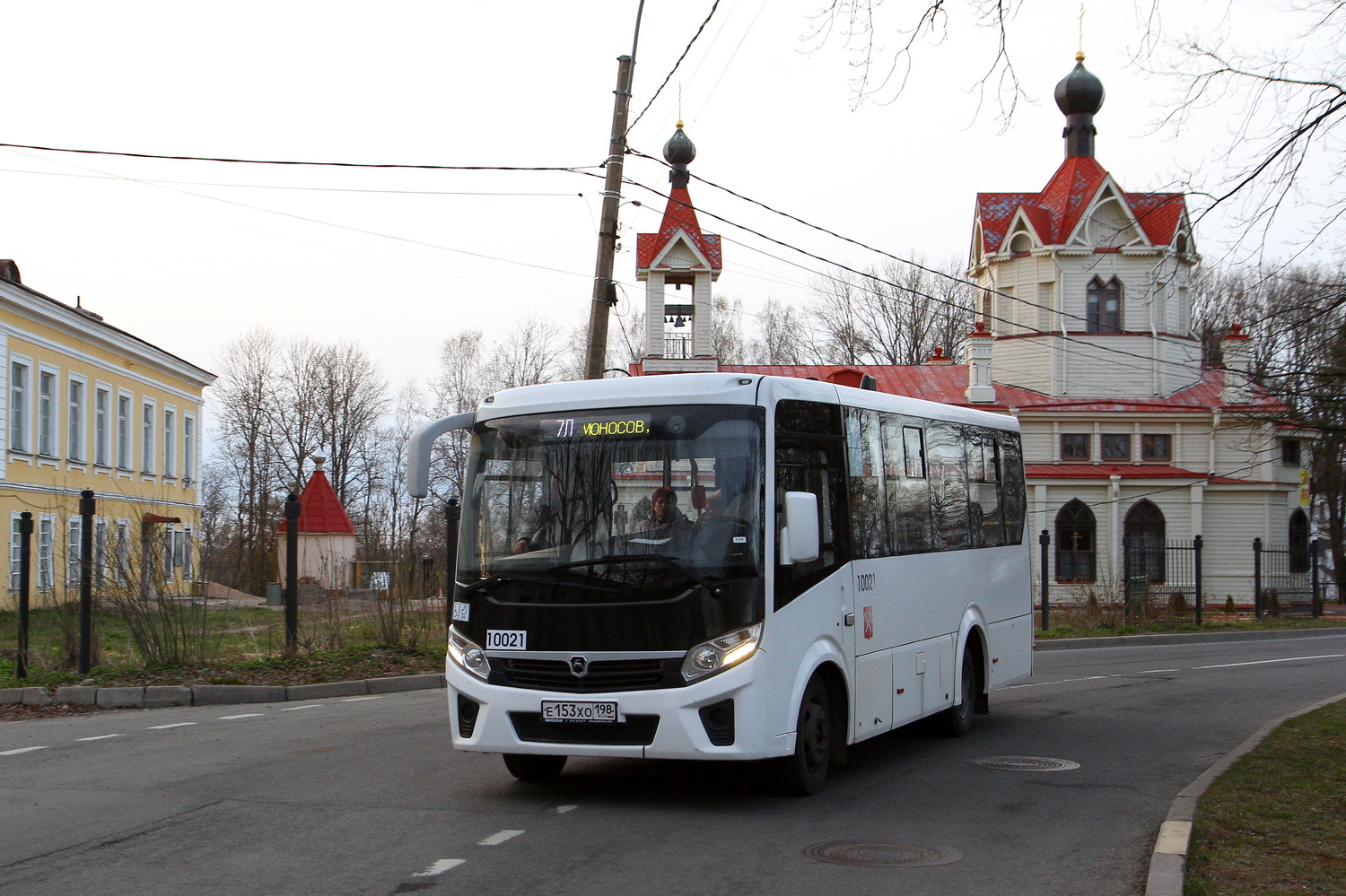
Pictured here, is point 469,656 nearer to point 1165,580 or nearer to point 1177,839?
point 1177,839

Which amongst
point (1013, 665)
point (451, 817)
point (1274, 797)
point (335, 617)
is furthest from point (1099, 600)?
point (451, 817)

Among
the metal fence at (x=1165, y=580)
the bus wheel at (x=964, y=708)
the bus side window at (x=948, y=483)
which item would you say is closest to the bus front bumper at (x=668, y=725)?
the bus side window at (x=948, y=483)

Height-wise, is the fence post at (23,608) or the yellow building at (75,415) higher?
the yellow building at (75,415)

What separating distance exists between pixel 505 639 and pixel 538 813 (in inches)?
45.0

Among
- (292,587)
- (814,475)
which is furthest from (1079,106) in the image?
(814,475)

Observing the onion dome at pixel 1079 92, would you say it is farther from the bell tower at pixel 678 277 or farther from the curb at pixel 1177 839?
the curb at pixel 1177 839

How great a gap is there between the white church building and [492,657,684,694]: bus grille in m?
36.0

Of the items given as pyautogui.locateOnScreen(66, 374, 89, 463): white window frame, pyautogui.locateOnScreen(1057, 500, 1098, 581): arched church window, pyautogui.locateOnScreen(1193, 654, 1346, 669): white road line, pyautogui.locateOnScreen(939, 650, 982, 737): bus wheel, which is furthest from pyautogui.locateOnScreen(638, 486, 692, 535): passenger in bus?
pyautogui.locateOnScreen(1057, 500, 1098, 581): arched church window

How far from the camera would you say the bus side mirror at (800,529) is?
820 centimetres

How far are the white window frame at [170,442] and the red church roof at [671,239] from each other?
17.8 m

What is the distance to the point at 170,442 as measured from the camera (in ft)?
154

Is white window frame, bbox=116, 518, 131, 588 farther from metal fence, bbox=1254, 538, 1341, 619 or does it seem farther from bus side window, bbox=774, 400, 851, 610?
metal fence, bbox=1254, 538, 1341, 619

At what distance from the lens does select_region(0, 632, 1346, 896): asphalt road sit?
6.47 meters

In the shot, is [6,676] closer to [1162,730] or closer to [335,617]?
[335,617]
